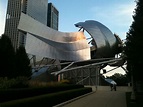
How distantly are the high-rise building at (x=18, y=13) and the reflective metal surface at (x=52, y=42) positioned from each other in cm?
2543

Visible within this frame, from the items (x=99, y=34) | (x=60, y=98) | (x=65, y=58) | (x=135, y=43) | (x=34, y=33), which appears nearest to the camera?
(x=135, y=43)

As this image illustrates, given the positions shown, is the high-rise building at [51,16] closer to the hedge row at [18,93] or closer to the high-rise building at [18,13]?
the high-rise building at [18,13]

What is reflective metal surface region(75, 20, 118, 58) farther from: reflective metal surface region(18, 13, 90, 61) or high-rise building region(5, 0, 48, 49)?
high-rise building region(5, 0, 48, 49)

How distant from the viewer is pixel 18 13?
113375 mm

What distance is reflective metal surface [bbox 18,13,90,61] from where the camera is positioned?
59.2m

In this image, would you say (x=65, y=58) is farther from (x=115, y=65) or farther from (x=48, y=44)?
(x=115, y=65)

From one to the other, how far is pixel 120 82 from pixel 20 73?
37224 millimetres

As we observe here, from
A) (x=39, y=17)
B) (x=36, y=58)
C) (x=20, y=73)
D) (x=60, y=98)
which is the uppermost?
(x=39, y=17)

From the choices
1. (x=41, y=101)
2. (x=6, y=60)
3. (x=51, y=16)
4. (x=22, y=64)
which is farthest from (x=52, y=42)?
(x=51, y=16)

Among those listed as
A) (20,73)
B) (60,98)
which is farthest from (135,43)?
(20,73)

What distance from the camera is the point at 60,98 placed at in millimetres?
15875

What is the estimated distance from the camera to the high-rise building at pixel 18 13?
9256 cm

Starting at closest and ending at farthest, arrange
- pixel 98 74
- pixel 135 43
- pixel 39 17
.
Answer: pixel 135 43 → pixel 98 74 → pixel 39 17

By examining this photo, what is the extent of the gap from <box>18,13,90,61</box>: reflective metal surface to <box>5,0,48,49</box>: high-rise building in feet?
83.4
